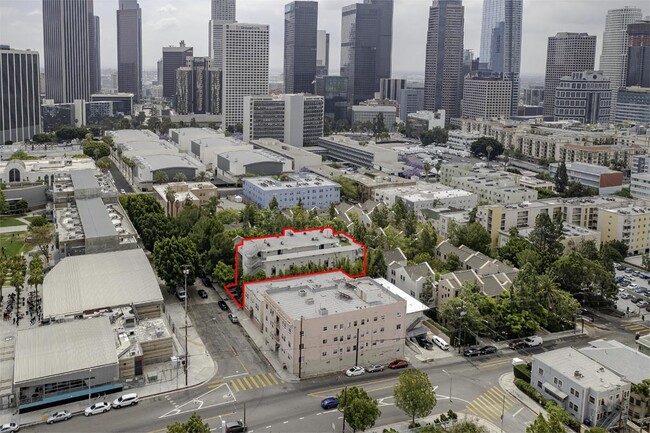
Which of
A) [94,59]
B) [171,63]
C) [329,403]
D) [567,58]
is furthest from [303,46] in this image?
[329,403]

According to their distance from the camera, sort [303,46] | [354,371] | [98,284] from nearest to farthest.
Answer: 1. [354,371]
2. [98,284]
3. [303,46]

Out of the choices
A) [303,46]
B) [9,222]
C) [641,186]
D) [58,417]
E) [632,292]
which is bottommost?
[58,417]

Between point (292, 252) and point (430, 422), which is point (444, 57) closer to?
point (292, 252)

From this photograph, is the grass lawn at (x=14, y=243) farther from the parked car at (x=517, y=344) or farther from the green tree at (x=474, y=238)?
the parked car at (x=517, y=344)

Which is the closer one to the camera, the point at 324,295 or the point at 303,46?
the point at 324,295

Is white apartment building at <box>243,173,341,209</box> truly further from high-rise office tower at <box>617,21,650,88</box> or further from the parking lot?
high-rise office tower at <box>617,21,650,88</box>

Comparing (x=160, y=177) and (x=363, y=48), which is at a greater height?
(x=363, y=48)

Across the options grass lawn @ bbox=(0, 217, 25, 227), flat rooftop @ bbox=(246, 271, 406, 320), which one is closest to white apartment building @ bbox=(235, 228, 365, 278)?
flat rooftop @ bbox=(246, 271, 406, 320)

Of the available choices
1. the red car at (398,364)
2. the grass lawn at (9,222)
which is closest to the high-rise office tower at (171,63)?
the grass lawn at (9,222)
